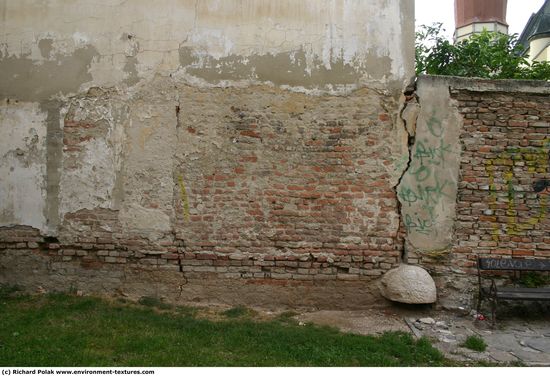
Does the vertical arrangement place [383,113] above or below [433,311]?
above

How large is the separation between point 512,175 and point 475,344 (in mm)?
2173

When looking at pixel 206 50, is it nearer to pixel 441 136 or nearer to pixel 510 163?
pixel 441 136

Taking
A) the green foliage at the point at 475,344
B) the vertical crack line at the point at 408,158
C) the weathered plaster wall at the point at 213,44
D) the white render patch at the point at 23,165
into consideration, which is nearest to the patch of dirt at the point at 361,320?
the green foliage at the point at 475,344

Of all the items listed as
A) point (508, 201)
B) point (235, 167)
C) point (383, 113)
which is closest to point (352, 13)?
point (383, 113)

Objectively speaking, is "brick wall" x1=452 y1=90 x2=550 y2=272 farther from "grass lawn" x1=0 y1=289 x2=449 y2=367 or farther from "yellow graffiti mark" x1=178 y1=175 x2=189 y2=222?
"yellow graffiti mark" x1=178 y1=175 x2=189 y2=222

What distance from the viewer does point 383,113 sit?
18.5 ft

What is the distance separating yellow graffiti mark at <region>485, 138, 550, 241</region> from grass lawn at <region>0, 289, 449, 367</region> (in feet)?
6.59

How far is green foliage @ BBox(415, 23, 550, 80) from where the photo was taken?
26.9ft

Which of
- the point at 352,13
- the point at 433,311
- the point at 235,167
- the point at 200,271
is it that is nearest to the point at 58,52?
the point at 235,167

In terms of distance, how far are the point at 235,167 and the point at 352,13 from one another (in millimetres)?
2362

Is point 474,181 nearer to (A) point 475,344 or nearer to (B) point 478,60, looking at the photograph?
(A) point 475,344

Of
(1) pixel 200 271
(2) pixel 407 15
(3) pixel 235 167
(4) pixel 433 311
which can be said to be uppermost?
(2) pixel 407 15

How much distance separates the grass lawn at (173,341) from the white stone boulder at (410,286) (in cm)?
68

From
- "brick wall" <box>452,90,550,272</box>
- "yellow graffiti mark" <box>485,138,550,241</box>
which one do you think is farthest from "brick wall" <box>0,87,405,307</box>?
"yellow graffiti mark" <box>485,138,550,241</box>
